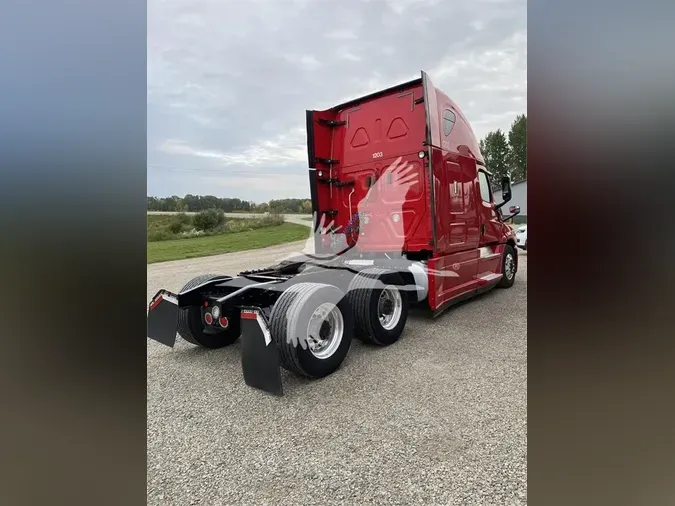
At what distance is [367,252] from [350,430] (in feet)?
9.95

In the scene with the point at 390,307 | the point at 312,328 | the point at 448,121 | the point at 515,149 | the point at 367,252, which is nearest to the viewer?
the point at 515,149

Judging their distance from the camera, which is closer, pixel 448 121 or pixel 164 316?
pixel 164 316

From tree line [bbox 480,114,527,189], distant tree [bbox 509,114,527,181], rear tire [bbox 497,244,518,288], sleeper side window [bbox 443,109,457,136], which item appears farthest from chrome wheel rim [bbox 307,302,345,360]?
rear tire [bbox 497,244,518,288]

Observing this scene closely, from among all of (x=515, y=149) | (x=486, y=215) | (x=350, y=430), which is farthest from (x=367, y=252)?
(x=515, y=149)

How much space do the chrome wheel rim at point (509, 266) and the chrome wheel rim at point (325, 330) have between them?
437 centimetres

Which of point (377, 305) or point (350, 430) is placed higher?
point (377, 305)

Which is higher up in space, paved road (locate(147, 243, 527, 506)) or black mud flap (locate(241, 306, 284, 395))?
black mud flap (locate(241, 306, 284, 395))

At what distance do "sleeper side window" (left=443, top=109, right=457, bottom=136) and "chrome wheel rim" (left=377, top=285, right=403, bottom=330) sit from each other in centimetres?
218

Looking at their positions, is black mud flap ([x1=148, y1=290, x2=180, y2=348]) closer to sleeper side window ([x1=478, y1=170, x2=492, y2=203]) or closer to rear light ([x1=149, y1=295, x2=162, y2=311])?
rear light ([x1=149, y1=295, x2=162, y2=311])

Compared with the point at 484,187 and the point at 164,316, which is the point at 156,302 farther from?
the point at 484,187

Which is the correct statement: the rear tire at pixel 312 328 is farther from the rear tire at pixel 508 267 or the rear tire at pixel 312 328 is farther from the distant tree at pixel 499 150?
the rear tire at pixel 508 267

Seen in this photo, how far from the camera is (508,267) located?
21.2ft

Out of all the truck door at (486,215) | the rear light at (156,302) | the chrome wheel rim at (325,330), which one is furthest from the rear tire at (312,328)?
the truck door at (486,215)

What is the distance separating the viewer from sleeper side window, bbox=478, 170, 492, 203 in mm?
5484
